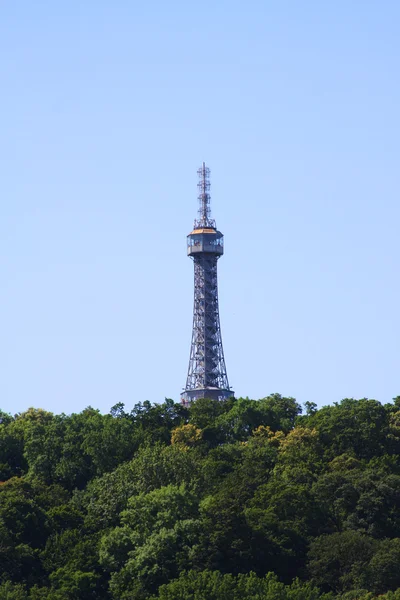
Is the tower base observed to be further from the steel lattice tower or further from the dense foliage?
the dense foliage

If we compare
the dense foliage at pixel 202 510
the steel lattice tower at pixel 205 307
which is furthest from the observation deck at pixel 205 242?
the dense foliage at pixel 202 510

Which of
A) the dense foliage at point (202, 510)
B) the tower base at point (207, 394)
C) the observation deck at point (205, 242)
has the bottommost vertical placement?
the dense foliage at point (202, 510)

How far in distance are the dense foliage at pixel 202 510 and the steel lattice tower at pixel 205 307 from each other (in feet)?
212

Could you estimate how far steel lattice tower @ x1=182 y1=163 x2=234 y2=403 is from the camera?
190m

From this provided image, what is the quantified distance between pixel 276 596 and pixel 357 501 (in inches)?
674

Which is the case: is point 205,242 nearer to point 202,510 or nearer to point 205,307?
point 205,307

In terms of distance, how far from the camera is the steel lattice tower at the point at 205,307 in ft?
625

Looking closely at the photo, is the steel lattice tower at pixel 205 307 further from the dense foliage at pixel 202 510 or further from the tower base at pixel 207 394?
the dense foliage at pixel 202 510

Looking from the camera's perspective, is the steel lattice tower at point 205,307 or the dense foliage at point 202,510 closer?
the dense foliage at point 202,510

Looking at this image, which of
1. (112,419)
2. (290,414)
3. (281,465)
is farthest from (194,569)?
(290,414)

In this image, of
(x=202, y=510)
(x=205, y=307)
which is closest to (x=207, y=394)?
(x=205, y=307)

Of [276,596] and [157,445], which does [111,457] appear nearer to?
[157,445]

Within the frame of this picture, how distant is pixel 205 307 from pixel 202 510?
9355 cm

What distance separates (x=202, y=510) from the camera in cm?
10119
